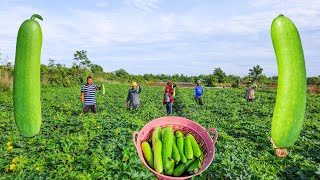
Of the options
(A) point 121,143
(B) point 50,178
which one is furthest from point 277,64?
(A) point 121,143

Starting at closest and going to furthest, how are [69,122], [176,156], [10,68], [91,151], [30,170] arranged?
[176,156] → [30,170] → [91,151] → [69,122] → [10,68]

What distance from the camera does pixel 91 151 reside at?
22.8 ft

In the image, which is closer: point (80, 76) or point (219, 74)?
point (80, 76)

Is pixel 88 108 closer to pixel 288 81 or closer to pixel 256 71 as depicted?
pixel 288 81

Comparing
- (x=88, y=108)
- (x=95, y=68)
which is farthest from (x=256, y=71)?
(x=88, y=108)

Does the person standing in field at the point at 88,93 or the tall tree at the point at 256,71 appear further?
the tall tree at the point at 256,71

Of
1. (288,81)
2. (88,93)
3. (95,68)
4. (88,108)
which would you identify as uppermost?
(95,68)

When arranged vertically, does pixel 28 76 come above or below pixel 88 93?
above

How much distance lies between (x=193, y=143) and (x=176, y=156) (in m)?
0.34

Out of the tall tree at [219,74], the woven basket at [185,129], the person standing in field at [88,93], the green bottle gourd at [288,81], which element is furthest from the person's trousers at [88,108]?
the tall tree at [219,74]

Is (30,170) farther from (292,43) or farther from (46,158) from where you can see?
(292,43)

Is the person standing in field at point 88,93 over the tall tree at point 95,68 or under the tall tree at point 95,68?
under

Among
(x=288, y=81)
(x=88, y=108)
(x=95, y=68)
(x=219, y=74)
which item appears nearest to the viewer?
(x=288, y=81)

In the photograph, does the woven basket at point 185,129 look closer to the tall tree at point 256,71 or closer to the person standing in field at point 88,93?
the person standing in field at point 88,93
